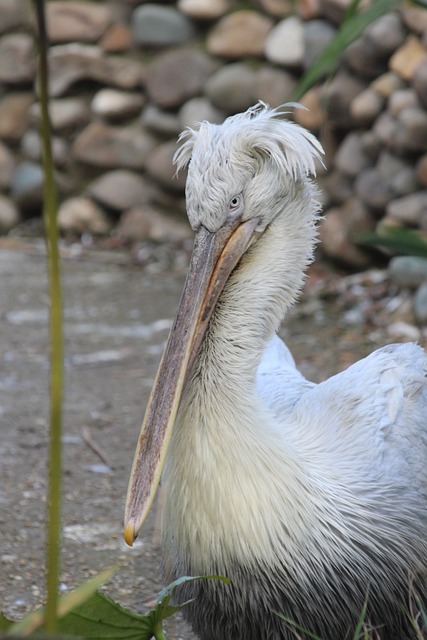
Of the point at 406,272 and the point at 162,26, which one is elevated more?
the point at 162,26

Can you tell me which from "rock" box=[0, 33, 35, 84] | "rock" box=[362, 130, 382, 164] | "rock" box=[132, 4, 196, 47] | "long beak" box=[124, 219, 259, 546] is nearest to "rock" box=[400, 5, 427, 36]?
"rock" box=[362, 130, 382, 164]

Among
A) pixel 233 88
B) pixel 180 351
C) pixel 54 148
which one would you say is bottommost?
pixel 180 351

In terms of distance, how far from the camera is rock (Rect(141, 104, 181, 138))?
6.99m

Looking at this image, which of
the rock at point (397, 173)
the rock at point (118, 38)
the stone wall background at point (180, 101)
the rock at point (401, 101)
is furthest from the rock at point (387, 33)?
the rock at point (118, 38)

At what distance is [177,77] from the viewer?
6914mm

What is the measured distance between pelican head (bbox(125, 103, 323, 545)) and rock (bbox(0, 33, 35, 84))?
5.36m

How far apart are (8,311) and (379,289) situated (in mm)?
2011

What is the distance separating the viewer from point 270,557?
2.31 metres

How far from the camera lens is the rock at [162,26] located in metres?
6.94

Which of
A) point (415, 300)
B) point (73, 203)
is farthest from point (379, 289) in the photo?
point (73, 203)

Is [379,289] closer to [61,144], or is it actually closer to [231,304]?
[61,144]

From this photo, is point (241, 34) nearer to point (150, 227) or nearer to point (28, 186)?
point (150, 227)

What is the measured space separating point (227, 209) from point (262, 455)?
1.87 feet

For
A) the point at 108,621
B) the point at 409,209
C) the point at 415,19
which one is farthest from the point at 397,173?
the point at 108,621
